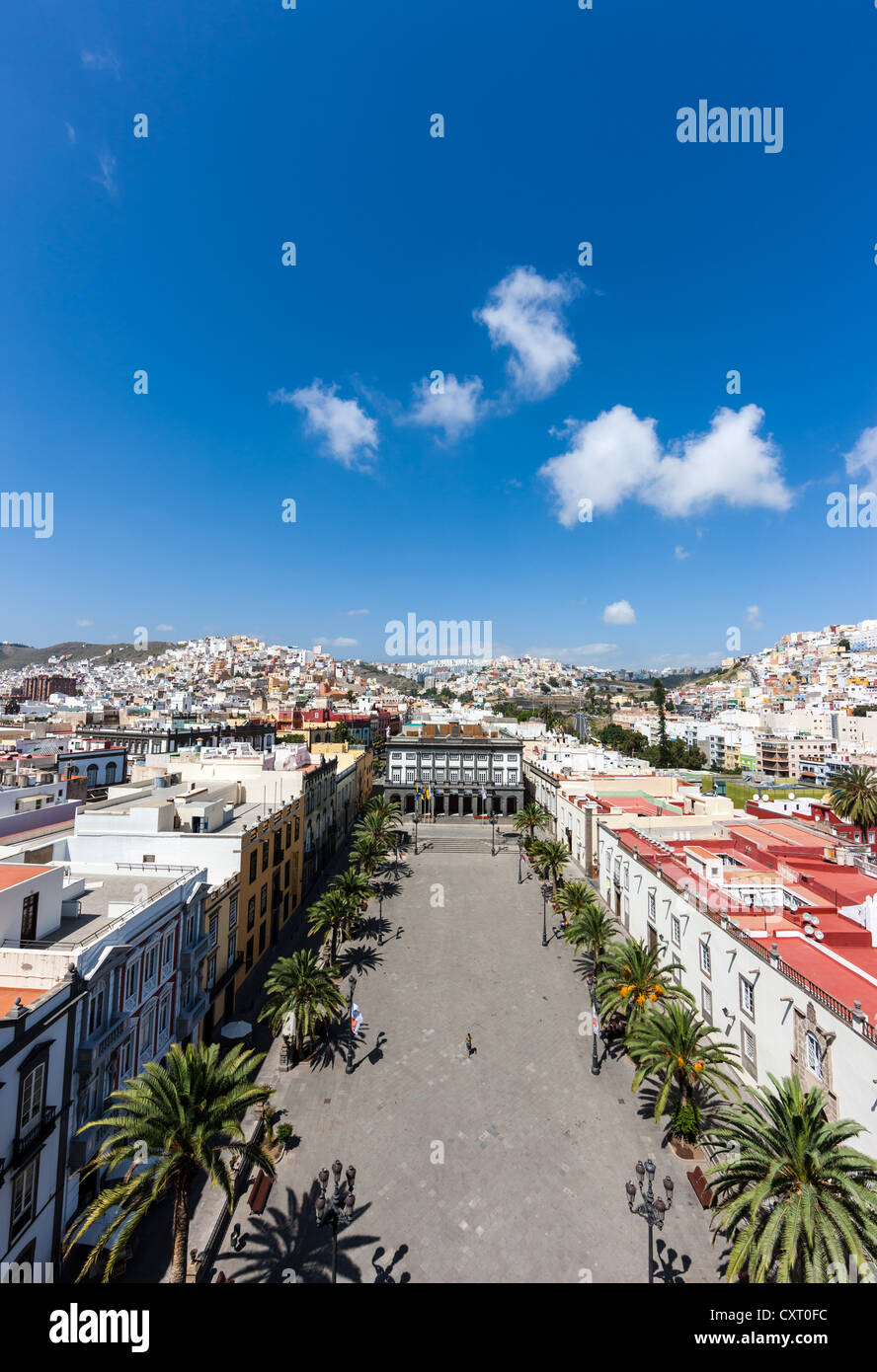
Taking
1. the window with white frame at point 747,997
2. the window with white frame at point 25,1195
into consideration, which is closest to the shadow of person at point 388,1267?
the window with white frame at point 25,1195

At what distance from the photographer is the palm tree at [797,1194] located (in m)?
12.6

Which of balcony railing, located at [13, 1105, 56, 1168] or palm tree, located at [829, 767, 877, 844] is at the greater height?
palm tree, located at [829, 767, 877, 844]

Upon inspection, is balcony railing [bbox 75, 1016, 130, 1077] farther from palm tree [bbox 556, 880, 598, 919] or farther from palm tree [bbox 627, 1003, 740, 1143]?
palm tree [bbox 556, 880, 598, 919]

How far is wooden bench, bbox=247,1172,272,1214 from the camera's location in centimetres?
1923

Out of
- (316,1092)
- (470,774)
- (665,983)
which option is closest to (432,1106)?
(316,1092)

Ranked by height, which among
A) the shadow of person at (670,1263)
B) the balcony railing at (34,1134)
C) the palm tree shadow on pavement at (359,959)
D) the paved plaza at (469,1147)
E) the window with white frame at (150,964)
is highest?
the window with white frame at (150,964)

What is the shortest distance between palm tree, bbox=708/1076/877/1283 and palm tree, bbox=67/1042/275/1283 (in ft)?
37.1

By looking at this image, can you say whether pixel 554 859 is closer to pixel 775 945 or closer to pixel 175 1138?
pixel 775 945

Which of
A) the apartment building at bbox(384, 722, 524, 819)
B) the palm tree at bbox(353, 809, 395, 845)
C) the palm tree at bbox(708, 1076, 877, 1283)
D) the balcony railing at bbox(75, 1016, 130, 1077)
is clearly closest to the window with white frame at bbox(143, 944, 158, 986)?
the balcony railing at bbox(75, 1016, 130, 1077)

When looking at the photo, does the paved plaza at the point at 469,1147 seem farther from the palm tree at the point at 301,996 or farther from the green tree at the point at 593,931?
the green tree at the point at 593,931

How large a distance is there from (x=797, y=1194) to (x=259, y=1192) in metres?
15.7

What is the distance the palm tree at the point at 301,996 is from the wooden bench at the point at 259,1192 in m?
6.05

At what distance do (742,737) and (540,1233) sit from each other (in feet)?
488
